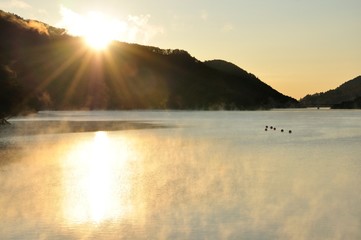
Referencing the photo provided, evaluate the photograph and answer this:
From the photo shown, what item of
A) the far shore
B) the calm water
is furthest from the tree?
the calm water

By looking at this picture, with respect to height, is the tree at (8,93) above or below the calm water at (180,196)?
above

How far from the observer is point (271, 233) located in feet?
57.1

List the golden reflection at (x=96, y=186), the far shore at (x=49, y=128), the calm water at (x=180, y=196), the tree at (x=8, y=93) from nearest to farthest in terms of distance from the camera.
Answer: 1. the calm water at (x=180, y=196)
2. the golden reflection at (x=96, y=186)
3. the far shore at (x=49, y=128)
4. the tree at (x=8, y=93)

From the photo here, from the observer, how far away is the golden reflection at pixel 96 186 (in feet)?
68.9

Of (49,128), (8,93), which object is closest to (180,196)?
(8,93)

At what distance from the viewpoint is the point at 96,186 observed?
28391mm

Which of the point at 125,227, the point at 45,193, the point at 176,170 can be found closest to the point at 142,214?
the point at 125,227

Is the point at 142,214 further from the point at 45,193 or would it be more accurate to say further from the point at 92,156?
the point at 92,156

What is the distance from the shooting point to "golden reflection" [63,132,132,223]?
2100 cm

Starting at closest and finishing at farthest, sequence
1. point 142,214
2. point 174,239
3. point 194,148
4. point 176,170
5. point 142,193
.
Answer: point 174,239 → point 142,214 → point 142,193 → point 176,170 → point 194,148

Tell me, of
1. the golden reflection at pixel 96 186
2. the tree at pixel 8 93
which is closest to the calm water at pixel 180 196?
the golden reflection at pixel 96 186

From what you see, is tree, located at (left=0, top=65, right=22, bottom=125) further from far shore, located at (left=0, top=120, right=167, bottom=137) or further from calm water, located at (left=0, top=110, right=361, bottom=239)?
calm water, located at (left=0, top=110, right=361, bottom=239)

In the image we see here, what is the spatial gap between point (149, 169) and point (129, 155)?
34.8 feet

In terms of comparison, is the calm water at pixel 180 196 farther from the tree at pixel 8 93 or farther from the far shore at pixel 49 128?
the tree at pixel 8 93
